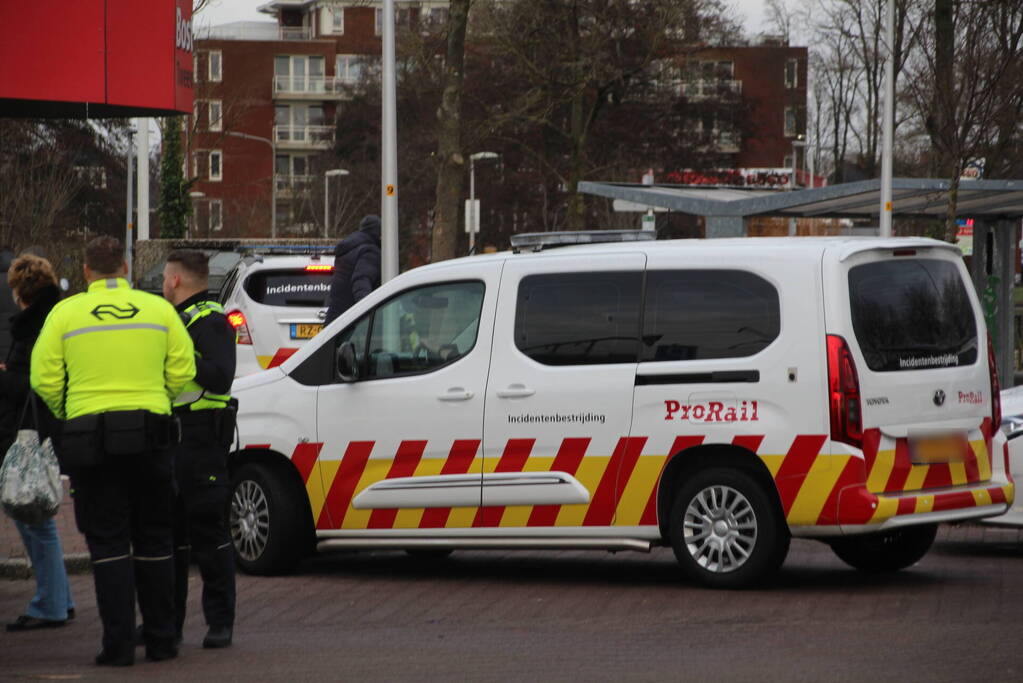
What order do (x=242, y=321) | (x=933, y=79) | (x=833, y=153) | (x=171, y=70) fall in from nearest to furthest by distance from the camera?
(x=171, y=70) < (x=242, y=321) < (x=933, y=79) < (x=833, y=153)

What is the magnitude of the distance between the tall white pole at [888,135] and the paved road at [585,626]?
12.1 m

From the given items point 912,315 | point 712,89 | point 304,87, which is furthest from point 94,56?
point 304,87

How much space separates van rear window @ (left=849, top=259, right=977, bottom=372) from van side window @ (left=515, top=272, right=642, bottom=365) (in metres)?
1.19

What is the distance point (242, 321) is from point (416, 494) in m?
7.52

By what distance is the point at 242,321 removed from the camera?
1706 cm

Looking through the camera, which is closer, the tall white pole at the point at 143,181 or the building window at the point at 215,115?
the tall white pole at the point at 143,181

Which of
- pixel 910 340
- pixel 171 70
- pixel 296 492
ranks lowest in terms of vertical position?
pixel 296 492

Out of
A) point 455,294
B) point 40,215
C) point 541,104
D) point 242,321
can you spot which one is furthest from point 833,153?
point 455,294

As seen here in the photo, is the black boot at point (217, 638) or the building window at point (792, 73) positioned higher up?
the building window at point (792, 73)

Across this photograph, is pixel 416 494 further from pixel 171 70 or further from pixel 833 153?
pixel 833 153

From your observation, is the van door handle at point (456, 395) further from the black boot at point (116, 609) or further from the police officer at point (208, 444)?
the black boot at point (116, 609)

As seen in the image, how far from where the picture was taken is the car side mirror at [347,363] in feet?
33.0

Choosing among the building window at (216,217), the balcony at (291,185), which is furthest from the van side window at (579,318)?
the balcony at (291,185)

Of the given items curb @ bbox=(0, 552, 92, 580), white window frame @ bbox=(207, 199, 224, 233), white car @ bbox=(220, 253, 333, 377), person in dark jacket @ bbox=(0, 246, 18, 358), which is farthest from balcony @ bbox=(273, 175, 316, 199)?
curb @ bbox=(0, 552, 92, 580)
